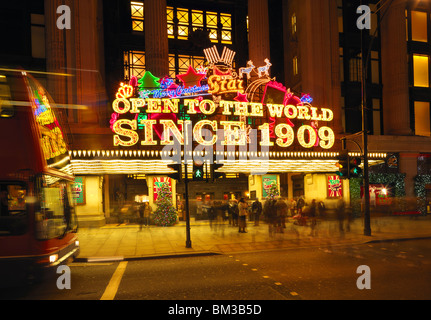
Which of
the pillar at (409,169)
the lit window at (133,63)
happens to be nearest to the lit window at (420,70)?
the pillar at (409,169)

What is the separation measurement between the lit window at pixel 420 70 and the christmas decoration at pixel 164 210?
81.6 ft

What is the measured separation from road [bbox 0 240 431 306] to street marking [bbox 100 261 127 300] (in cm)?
3

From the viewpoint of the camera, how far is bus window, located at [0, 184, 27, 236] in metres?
7.20

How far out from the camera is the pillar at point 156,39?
80.8 ft

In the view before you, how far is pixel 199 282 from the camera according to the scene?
8.23 metres

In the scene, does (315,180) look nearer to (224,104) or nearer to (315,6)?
(224,104)

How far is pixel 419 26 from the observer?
29.3 meters

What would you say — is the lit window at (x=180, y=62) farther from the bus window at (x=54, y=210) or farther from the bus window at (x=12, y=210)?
the bus window at (x=12, y=210)

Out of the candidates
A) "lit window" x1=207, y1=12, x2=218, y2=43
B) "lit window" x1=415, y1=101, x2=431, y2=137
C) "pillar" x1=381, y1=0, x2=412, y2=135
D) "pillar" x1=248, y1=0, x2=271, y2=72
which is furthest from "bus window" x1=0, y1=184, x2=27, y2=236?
"lit window" x1=415, y1=101, x2=431, y2=137

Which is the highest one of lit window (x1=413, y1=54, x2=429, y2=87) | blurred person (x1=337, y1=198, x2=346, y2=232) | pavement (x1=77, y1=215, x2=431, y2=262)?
A: lit window (x1=413, y1=54, x2=429, y2=87)

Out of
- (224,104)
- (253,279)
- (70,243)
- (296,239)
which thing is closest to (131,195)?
(224,104)

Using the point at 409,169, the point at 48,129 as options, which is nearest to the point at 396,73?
the point at 409,169

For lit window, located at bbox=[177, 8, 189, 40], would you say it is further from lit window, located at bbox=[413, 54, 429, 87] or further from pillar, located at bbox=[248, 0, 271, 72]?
lit window, located at bbox=[413, 54, 429, 87]
